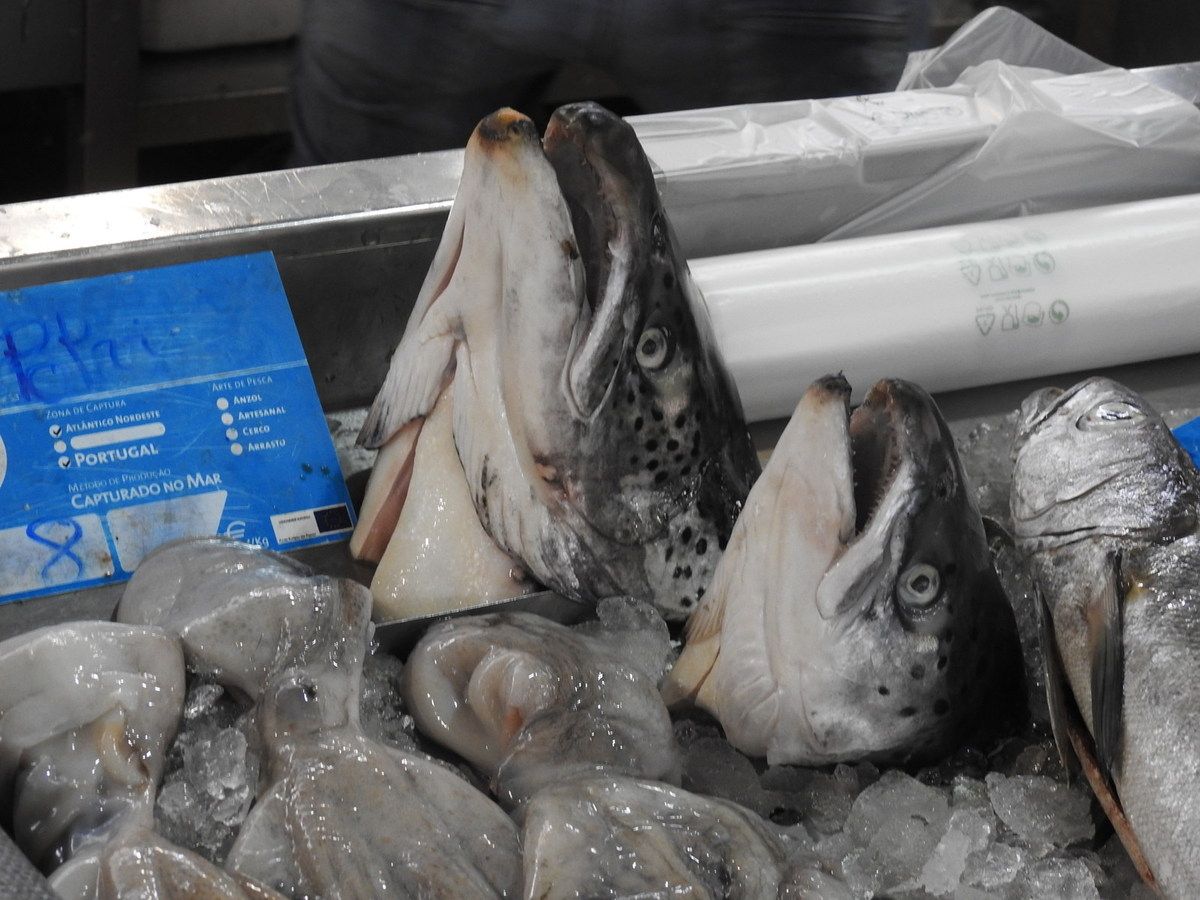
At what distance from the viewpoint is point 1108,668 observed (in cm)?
117

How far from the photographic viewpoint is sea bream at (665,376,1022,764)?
1176 mm

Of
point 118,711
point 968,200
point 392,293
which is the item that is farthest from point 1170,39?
point 118,711

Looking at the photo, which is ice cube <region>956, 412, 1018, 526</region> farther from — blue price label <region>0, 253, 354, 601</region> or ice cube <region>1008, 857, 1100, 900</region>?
blue price label <region>0, 253, 354, 601</region>

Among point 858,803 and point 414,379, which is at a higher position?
point 414,379

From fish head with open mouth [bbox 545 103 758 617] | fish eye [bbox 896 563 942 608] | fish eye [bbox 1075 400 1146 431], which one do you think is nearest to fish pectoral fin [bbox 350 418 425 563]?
fish head with open mouth [bbox 545 103 758 617]

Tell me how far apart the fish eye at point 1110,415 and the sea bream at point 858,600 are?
1.16 ft

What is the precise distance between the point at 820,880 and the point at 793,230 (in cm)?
121

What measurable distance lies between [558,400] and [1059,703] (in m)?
0.60

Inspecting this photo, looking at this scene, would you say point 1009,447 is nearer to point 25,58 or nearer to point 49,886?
point 49,886

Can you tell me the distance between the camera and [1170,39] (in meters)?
4.70

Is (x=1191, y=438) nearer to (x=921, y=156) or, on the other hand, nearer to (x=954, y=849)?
(x=921, y=156)

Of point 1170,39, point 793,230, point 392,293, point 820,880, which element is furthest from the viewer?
point 1170,39

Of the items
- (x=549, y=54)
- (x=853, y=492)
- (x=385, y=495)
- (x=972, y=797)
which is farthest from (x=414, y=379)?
(x=549, y=54)

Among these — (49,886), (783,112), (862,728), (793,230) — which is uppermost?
(783,112)
